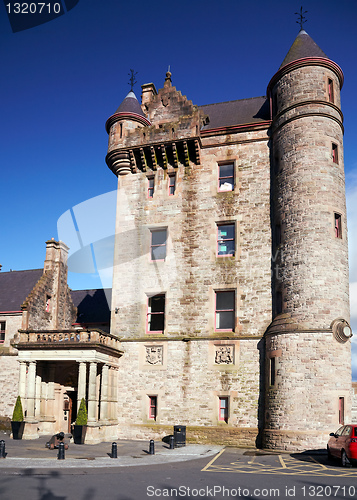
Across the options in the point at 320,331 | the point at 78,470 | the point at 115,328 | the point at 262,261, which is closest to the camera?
the point at 78,470

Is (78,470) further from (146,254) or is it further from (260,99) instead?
(260,99)

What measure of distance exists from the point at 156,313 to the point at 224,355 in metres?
4.74

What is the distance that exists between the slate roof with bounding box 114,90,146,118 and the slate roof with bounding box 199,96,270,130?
4.47 m

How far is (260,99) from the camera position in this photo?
100ft

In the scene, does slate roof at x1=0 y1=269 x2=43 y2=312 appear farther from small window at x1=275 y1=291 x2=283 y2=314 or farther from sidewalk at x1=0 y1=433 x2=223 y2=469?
small window at x1=275 y1=291 x2=283 y2=314

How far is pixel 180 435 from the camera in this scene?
2247 cm

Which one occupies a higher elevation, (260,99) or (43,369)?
(260,99)

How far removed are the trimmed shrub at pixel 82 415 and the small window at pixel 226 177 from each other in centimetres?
1419

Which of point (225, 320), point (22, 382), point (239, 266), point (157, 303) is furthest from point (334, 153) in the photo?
point (22, 382)

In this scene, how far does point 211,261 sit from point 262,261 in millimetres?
2889

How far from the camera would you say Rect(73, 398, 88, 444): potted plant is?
886 inches

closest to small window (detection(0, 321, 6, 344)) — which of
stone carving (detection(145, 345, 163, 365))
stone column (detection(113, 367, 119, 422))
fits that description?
stone column (detection(113, 367, 119, 422))

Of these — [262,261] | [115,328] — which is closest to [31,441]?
[115,328]

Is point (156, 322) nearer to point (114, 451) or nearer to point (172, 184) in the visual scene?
point (172, 184)
